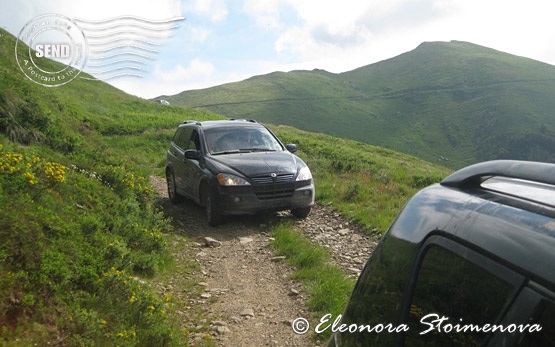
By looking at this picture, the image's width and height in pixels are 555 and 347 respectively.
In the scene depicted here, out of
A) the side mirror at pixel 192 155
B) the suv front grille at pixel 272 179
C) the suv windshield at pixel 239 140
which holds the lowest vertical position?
the suv front grille at pixel 272 179

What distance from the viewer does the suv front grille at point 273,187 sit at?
8727 mm

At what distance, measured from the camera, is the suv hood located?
8891 mm

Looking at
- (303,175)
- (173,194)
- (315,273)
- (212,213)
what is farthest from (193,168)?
(315,273)

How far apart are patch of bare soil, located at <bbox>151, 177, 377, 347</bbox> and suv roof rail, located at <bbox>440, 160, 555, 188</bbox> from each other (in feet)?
11.0

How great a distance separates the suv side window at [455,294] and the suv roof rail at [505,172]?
0.31 m

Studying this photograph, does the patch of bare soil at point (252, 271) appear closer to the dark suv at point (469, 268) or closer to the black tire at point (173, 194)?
the black tire at point (173, 194)

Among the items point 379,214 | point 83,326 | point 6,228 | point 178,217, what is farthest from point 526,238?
point 178,217

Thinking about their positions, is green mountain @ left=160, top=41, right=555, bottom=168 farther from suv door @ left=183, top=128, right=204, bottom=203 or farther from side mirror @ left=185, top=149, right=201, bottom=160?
side mirror @ left=185, top=149, right=201, bottom=160

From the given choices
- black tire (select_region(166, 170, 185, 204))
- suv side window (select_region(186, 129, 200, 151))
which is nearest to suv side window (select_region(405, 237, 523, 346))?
suv side window (select_region(186, 129, 200, 151))

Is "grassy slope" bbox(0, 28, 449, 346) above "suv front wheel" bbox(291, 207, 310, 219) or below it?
above

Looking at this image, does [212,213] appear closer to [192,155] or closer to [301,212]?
[192,155]

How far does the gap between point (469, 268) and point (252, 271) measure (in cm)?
561

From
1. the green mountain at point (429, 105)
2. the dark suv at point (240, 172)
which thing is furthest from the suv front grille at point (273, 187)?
the green mountain at point (429, 105)

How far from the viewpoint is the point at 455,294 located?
1.43 m
